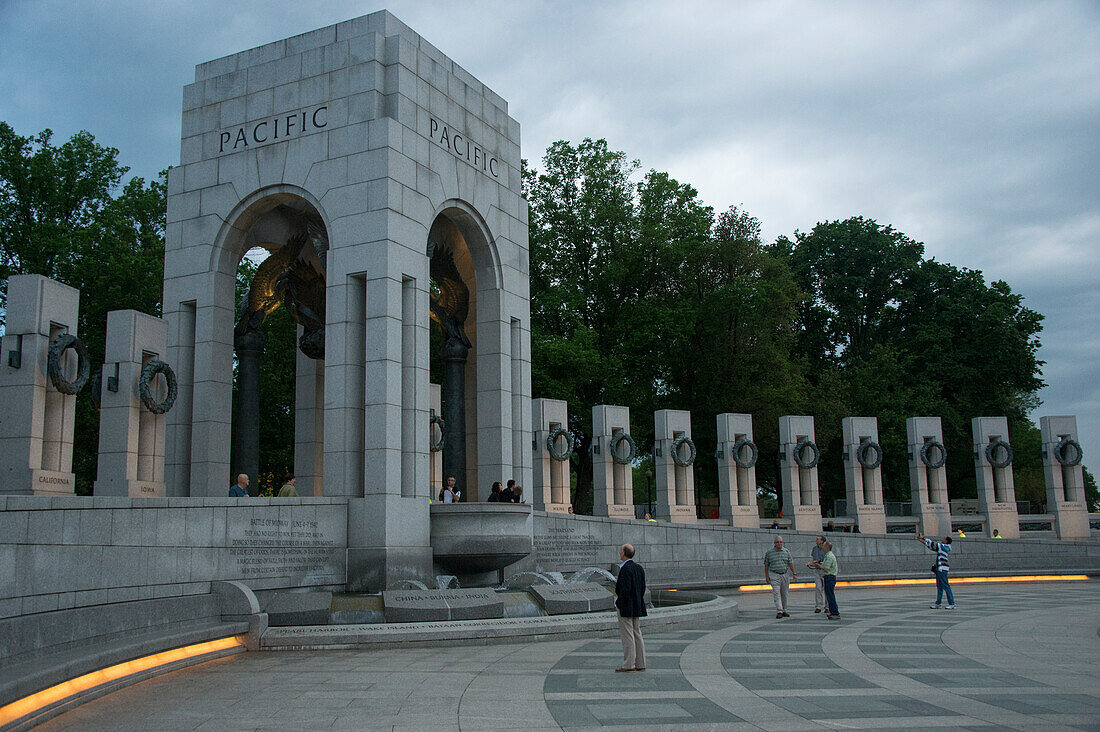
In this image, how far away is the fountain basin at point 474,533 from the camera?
2025cm

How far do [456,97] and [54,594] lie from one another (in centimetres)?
1574

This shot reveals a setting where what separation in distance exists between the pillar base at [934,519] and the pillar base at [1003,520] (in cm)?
171

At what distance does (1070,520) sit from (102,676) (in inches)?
1552

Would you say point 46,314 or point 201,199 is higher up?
point 201,199

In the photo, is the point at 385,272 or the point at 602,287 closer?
the point at 385,272

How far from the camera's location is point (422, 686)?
10.6 metres

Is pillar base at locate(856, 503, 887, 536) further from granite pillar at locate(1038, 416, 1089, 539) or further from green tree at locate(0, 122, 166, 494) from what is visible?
green tree at locate(0, 122, 166, 494)

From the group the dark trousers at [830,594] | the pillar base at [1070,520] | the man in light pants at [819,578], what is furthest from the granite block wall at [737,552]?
the dark trousers at [830,594]

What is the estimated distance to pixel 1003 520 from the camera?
38625 mm

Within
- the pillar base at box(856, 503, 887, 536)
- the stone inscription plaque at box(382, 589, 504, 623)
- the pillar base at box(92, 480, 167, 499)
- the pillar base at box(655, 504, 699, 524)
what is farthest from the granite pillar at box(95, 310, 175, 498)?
the pillar base at box(856, 503, 887, 536)

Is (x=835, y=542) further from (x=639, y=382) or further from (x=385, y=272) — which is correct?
(x=385, y=272)

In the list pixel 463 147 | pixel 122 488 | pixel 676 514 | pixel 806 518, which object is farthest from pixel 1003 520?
pixel 122 488

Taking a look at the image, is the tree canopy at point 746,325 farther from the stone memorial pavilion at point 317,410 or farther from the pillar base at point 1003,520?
the stone memorial pavilion at point 317,410

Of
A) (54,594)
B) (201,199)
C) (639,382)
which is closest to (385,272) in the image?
(201,199)
